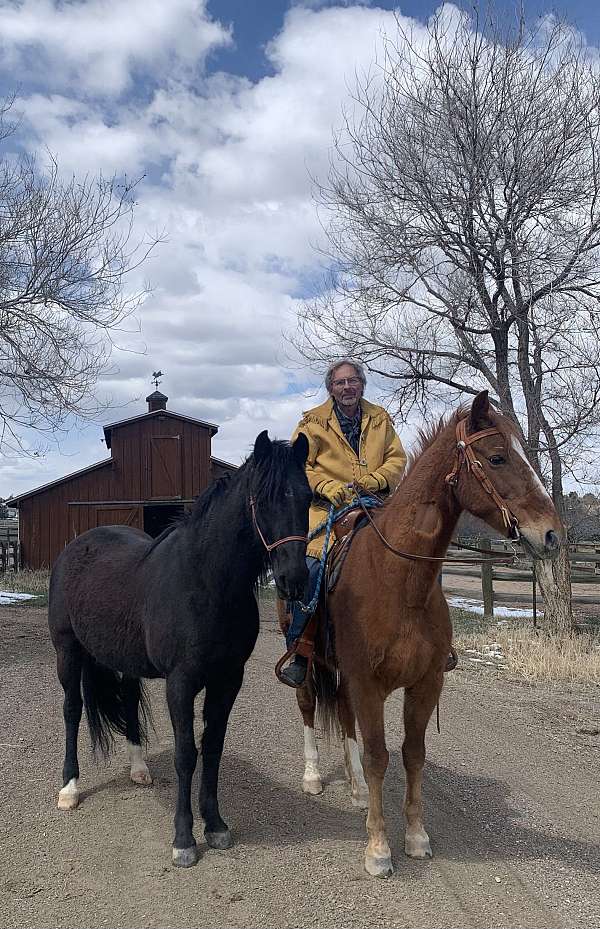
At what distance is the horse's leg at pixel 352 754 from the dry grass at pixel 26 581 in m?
14.4

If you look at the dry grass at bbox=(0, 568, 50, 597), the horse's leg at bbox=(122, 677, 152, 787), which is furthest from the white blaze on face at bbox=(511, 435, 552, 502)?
the dry grass at bbox=(0, 568, 50, 597)

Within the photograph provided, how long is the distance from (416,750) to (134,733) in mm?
2208

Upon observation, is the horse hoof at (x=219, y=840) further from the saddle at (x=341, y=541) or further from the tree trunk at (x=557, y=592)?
the tree trunk at (x=557, y=592)

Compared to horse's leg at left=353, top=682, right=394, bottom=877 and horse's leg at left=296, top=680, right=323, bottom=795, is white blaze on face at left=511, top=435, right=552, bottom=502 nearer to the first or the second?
horse's leg at left=353, top=682, right=394, bottom=877

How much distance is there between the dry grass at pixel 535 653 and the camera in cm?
788

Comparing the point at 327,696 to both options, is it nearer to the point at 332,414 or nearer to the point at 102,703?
the point at 102,703

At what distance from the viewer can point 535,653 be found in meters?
8.60

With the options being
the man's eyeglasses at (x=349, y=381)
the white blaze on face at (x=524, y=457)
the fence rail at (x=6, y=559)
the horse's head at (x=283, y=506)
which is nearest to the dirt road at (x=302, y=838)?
the horse's head at (x=283, y=506)

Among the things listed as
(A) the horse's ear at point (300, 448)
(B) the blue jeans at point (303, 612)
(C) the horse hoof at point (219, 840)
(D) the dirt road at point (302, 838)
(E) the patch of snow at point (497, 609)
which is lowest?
(E) the patch of snow at point (497, 609)

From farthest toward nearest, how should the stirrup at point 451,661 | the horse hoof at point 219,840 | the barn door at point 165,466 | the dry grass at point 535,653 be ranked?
the barn door at point 165,466 < the dry grass at point 535,653 < the stirrup at point 451,661 < the horse hoof at point 219,840

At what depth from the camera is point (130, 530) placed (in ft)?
18.0

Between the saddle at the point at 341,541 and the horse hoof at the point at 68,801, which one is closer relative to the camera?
the saddle at the point at 341,541

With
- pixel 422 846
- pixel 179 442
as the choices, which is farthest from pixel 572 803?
pixel 179 442

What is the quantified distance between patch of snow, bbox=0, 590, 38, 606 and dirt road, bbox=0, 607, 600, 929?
10437mm
